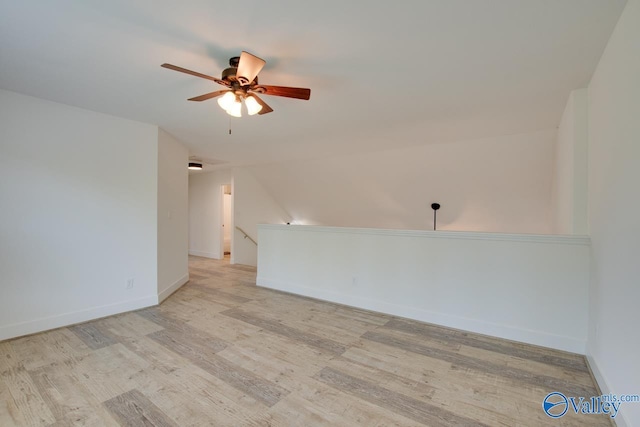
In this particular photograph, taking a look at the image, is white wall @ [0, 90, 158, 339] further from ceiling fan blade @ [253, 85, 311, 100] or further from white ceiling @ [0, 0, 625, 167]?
ceiling fan blade @ [253, 85, 311, 100]

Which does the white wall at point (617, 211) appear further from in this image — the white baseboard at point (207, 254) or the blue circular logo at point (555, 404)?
the white baseboard at point (207, 254)

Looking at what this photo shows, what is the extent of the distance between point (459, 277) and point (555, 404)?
1.40 metres

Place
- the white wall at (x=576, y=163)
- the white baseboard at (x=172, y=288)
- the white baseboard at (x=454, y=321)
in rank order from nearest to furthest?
the white wall at (x=576, y=163) → the white baseboard at (x=454, y=321) → the white baseboard at (x=172, y=288)

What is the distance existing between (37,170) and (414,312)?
14.4 ft

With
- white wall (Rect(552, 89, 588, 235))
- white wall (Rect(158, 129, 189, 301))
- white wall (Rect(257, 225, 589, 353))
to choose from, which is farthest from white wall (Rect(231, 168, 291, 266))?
white wall (Rect(552, 89, 588, 235))

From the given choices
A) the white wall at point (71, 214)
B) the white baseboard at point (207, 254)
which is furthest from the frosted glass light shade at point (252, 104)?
the white baseboard at point (207, 254)

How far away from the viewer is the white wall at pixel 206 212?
7.51m

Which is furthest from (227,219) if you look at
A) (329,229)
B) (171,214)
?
(329,229)

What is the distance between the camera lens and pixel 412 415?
1817 mm

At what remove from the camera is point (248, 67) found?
6.19 feet

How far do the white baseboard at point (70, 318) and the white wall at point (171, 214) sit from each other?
309mm

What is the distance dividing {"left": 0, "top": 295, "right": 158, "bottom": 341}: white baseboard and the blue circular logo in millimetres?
4176

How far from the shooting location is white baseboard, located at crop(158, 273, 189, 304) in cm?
400

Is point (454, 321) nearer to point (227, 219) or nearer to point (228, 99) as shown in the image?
point (228, 99)
